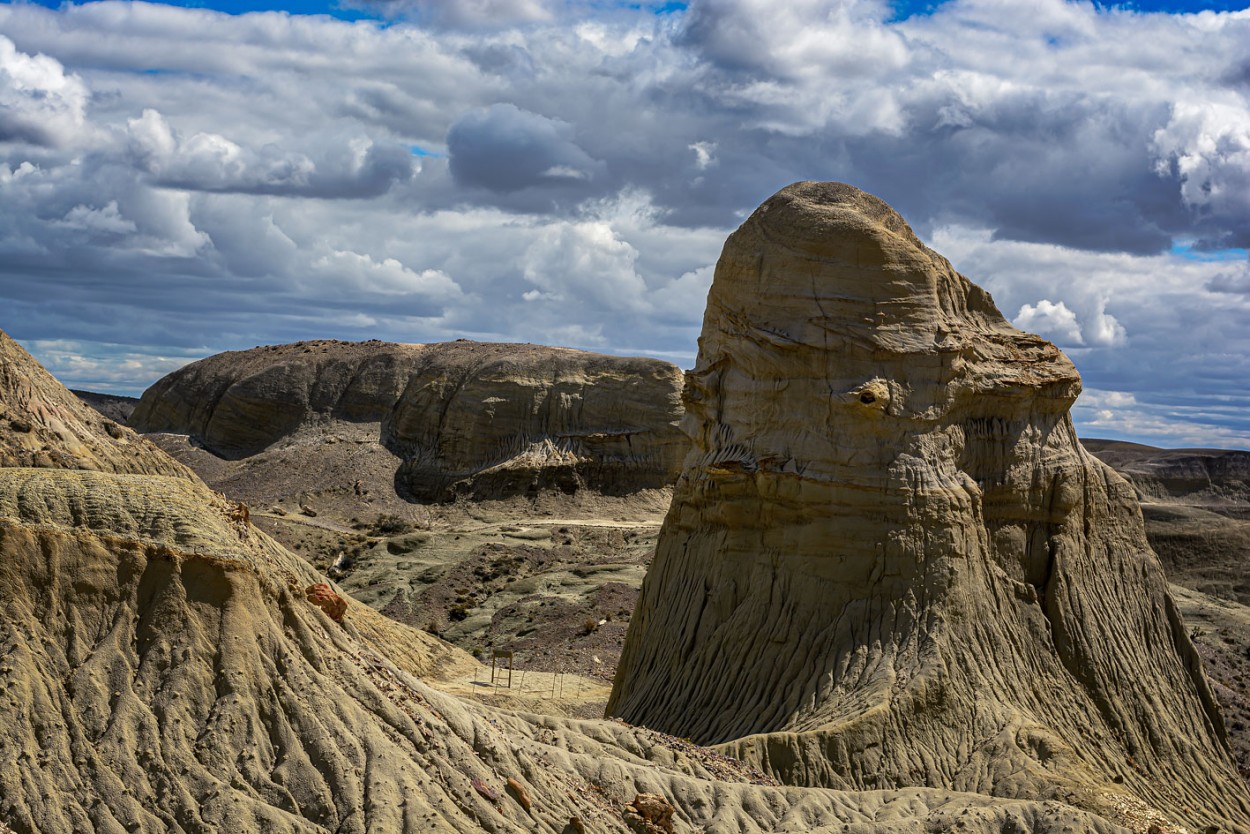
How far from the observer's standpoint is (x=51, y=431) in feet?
123

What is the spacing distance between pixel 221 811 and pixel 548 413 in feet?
223

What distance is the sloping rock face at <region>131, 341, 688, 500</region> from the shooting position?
83.1 metres

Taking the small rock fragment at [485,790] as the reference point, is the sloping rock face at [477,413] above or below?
above

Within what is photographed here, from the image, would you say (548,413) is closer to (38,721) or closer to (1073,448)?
(1073,448)

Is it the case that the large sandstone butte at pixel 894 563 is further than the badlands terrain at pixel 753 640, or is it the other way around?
the large sandstone butte at pixel 894 563

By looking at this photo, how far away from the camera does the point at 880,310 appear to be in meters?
28.0

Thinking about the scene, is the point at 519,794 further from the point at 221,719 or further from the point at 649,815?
the point at 221,719

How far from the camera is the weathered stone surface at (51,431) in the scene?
3481cm

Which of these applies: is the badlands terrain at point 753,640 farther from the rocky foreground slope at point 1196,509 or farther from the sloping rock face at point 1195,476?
the sloping rock face at point 1195,476

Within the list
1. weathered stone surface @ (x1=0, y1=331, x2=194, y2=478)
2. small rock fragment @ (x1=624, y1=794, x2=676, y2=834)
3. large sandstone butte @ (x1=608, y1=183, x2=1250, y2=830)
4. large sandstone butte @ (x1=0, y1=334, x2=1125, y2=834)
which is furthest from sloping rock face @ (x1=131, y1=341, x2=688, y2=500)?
small rock fragment @ (x1=624, y1=794, x2=676, y2=834)

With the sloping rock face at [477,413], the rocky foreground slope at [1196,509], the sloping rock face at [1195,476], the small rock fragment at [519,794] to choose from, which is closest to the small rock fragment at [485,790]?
the small rock fragment at [519,794]

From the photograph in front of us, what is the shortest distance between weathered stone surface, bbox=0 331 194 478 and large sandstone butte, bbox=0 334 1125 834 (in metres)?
14.7

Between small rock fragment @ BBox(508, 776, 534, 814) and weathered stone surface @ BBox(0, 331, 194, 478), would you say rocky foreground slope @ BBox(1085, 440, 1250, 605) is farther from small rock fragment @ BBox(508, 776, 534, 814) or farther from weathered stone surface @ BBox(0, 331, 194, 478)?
small rock fragment @ BBox(508, 776, 534, 814)

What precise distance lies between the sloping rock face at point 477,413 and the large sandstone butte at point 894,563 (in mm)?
52730
